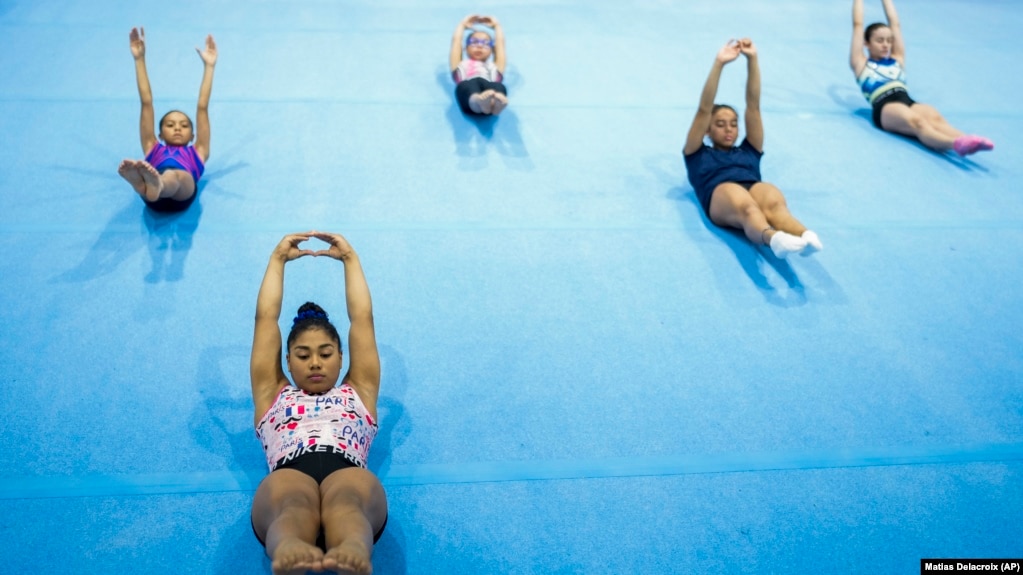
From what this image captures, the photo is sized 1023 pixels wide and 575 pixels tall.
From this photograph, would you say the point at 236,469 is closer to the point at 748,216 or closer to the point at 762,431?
the point at 762,431

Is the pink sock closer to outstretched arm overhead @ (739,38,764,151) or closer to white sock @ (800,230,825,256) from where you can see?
outstretched arm overhead @ (739,38,764,151)

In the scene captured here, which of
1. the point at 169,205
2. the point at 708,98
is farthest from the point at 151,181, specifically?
the point at 708,98

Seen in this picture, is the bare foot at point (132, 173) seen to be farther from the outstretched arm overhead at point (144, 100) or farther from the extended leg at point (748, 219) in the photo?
the extended leg at point (748, 219)

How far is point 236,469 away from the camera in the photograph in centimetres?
239

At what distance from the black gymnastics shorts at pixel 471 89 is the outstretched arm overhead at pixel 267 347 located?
7.50 ft

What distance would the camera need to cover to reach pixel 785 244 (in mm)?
3227

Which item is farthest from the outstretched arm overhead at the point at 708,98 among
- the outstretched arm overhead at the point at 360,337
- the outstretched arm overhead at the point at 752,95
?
the outstretched arm overhead at the point at 360,337

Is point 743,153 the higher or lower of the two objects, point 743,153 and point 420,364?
the higher

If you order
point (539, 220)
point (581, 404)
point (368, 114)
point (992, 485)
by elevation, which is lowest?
point (992, 485)

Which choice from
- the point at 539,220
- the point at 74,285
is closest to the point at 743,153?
the point at 539,220

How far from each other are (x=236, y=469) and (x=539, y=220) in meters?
1.87

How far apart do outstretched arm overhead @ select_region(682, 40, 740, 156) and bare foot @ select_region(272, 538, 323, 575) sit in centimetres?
274

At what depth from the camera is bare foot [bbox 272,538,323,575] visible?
1681 millimetres

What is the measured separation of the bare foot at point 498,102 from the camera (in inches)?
165
